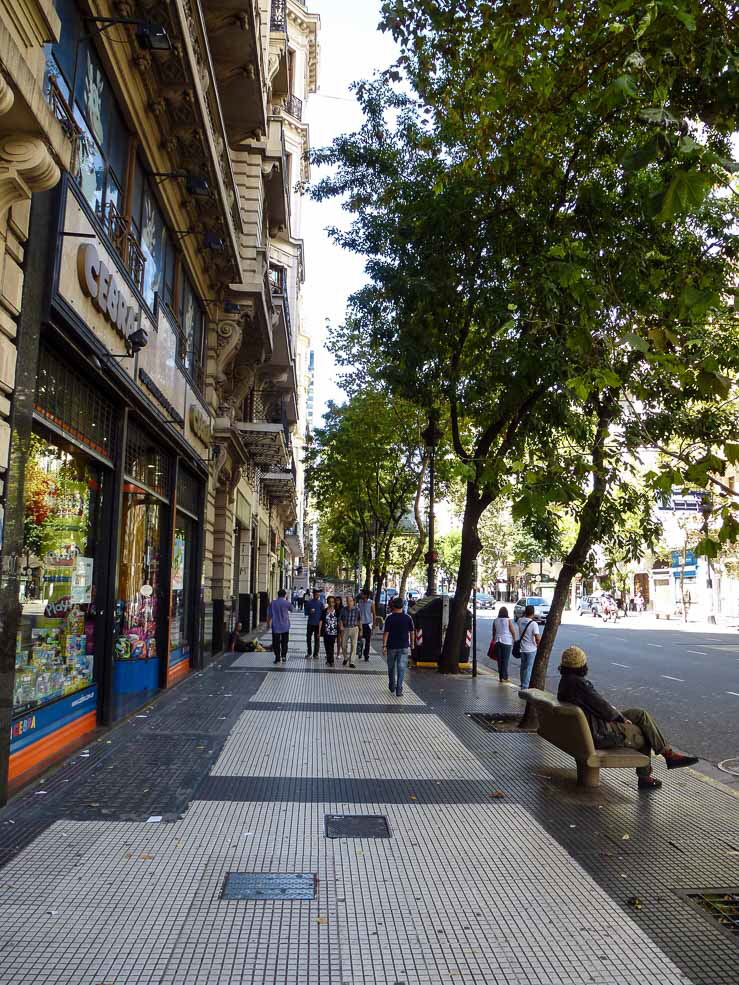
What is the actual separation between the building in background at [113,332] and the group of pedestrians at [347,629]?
198cm

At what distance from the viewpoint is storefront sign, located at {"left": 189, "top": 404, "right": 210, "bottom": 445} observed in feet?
46.1

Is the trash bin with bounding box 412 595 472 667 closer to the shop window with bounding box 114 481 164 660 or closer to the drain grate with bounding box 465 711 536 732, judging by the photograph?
the drain grate with bounding box 465 711 536 732

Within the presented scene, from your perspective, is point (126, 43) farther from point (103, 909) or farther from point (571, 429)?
point (103, 909)

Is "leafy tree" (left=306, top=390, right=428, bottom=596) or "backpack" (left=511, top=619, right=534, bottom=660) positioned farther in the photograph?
"leafy tree" (left=306, top=390, right=428, bottom=596)

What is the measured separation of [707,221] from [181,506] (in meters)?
9.35

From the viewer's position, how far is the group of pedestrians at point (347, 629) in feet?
41.6

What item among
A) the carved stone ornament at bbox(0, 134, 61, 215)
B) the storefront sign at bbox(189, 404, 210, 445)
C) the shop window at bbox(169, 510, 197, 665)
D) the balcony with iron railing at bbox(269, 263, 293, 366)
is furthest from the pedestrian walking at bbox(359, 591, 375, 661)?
the carved stone ornament at bbox(0, 134, 61, 215)

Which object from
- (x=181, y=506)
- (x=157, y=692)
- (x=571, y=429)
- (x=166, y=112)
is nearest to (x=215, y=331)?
(x=181, y=506)

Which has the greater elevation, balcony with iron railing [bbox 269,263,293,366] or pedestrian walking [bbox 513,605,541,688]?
balcony with iron railing [bbox 269,263,293,366]

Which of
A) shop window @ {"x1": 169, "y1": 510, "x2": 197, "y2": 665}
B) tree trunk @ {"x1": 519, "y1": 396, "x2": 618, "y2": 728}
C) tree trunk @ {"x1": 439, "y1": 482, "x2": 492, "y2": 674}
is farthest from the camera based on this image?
tree trunk @ {"x1": 439, "y1": 482, "x2": 492, "y2": 674}

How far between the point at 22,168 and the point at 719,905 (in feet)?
21.5

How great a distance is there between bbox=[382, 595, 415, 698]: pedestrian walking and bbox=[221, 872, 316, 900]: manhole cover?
300 inches

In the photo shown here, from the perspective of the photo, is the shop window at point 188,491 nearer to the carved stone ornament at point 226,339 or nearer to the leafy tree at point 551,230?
the carved stone ornament at point 226,339

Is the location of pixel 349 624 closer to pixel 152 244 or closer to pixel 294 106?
pixel 152 244
